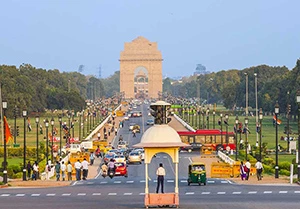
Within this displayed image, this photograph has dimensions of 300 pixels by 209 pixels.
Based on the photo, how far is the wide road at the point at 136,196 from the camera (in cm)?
2556

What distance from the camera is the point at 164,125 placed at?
24.6 m

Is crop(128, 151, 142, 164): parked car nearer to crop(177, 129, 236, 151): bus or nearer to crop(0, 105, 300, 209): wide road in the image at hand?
crop(177, 129, 236, 151): bus

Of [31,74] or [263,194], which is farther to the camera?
[31,74]

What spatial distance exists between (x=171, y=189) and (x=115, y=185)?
10.9 feet

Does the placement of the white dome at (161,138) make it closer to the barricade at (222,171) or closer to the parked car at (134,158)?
the barricade at (222,171)

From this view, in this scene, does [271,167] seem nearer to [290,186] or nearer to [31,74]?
[290,186]

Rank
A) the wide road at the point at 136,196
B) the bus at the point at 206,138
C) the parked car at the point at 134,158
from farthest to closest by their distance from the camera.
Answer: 1. the bus at the point at 206,138
2. the parked car at the point at 134,158
3. the wide road at the point at 136,196

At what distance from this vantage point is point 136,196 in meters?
28.4

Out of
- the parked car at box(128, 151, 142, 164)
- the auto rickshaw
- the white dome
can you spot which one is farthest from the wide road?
the parked car at box(128, 151, 142, 164)

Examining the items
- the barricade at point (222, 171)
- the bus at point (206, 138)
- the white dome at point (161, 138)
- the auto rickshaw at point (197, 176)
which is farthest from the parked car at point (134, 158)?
the white dome at point (161, 138)

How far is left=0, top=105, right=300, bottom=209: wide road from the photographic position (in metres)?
25.6

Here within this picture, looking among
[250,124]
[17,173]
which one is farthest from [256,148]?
[250,124]

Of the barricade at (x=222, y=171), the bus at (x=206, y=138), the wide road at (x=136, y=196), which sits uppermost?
the bus at (x=206, y=138)

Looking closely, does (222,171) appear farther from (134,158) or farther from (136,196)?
(136,196)
